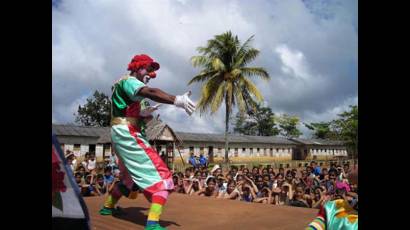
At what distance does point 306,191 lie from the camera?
7.87 metres

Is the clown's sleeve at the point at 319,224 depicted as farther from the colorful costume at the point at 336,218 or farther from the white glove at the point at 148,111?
the white glove at the point at 148,111

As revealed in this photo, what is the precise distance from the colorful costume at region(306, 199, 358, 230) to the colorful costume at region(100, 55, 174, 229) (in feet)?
5.29

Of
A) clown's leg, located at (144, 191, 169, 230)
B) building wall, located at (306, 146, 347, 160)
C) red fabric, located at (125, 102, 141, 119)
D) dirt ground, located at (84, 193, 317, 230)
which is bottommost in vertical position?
building wall, located at (306, 146, 347, 160)

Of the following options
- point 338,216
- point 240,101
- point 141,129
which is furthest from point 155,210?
point 240,101

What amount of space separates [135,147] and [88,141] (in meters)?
31.8

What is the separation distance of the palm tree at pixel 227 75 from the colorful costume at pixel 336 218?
710 inches

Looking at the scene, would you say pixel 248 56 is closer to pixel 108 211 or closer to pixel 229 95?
pixel 229 95

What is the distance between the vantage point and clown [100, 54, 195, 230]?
3.18 metres

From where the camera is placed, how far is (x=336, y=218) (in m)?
1.96

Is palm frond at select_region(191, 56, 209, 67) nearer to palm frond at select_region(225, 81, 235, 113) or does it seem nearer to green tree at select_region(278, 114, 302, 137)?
palm frond at select_region(225, 81, 235, 113)

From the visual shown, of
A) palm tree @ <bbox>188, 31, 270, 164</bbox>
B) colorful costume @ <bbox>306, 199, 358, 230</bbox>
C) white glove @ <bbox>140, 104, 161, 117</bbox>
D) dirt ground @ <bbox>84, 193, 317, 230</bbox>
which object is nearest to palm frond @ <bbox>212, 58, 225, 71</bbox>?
palm tree @ <bbox>188, 31, 270, 164</bbox>

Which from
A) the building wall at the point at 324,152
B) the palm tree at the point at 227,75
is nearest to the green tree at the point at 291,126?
the building wall at the point at 324,152
